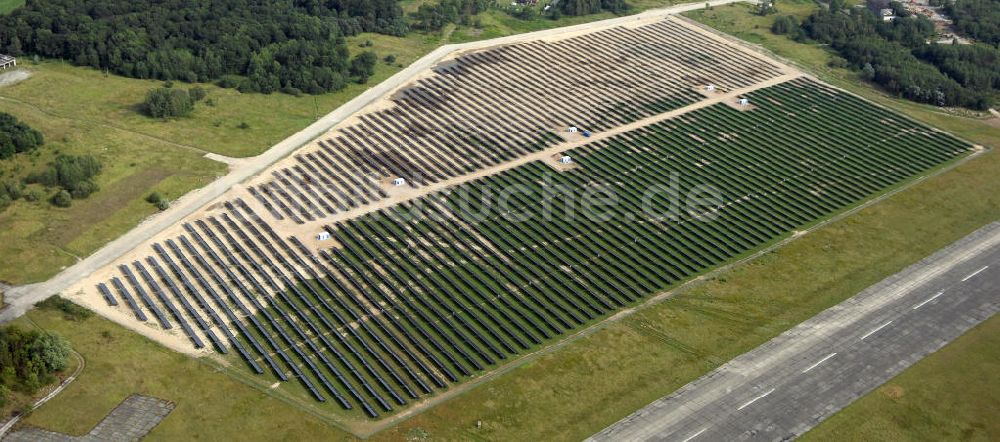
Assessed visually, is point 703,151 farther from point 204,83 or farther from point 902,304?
A: point 204,83

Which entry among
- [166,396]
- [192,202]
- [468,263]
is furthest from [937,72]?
[166,396]

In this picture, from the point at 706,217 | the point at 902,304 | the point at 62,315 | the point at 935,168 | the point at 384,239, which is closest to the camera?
the point at 62,315

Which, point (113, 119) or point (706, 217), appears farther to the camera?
point (113, 119)

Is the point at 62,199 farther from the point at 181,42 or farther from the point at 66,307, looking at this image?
the point at 181,42

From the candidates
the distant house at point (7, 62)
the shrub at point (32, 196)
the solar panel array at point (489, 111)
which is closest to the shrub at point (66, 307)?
the shrub at point (32, 196)

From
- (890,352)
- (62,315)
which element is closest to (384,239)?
(62,315)

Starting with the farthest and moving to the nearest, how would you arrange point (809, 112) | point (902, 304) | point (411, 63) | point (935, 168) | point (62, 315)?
point (411, 63), point (809, 112), point (935, 168), point (902, 304), point (62, 315)

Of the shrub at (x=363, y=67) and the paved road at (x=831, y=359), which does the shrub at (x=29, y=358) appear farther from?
the shrub at (x=363, y=67)
